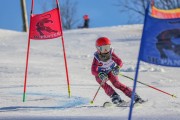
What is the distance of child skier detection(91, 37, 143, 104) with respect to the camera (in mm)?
6785

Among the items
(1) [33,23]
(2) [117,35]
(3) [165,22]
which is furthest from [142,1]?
(3) [165,22]

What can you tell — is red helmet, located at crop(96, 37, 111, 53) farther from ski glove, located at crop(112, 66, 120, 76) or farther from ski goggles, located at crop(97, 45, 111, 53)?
ski glove, located at crop(112, 66, 120, 76)

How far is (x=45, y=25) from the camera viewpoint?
7.21 metres

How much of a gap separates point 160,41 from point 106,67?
2.35m

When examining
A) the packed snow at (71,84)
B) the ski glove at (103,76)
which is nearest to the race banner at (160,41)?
the packed snow at (71,84)

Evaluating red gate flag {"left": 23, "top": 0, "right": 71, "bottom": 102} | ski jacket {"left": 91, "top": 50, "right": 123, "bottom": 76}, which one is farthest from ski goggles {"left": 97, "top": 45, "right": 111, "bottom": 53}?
red gate flag {"left": 23, "top": 0, "right": 71, "bottom": 102}

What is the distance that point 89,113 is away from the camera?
239 inches

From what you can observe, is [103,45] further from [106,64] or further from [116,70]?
[116,70]

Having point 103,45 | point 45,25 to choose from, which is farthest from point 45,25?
point 103,45

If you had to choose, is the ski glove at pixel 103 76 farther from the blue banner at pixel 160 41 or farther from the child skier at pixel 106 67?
the blue banner at pixel 160 41

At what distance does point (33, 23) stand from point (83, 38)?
1138 cm

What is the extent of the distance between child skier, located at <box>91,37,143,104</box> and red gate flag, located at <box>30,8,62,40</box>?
749 millimetres

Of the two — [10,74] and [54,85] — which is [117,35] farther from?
[54,85]

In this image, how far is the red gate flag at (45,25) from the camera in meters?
7.20
